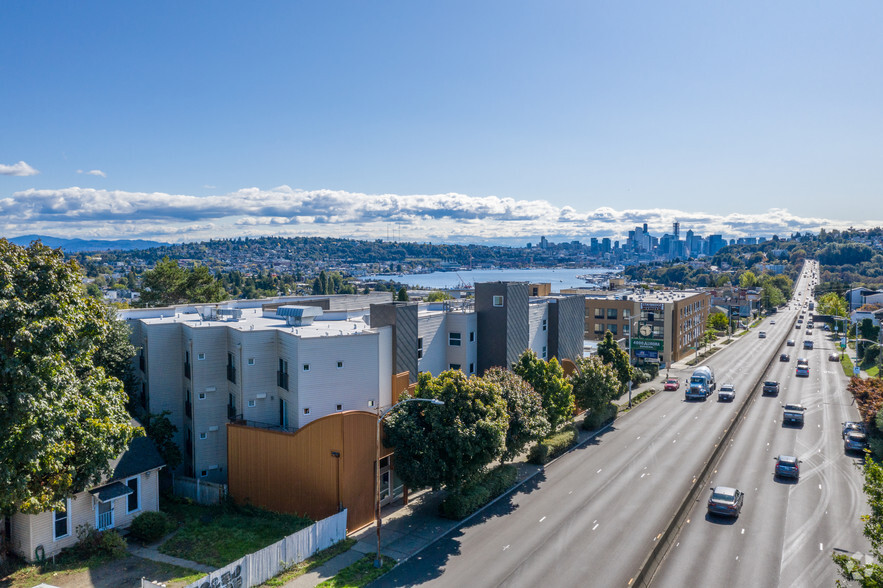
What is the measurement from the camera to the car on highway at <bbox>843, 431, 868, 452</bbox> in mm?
40562

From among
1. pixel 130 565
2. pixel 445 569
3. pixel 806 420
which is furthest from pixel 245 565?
pixel 806 420

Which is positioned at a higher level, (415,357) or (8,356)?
(8,356)

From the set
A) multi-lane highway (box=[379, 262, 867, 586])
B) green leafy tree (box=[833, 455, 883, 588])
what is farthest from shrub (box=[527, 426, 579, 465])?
green leafy tree (box=[833, 455, 883, 588])

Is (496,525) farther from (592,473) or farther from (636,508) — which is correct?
(592,473)

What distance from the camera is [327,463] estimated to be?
28.7 metres

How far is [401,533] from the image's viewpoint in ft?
93.2

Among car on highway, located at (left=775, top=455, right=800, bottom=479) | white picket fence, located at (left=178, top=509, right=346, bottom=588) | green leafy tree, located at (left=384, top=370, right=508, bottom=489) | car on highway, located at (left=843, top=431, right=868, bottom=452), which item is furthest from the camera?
car on highway, located at (left=843, top=431, right=868, bottom=452)

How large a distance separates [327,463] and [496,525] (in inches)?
367

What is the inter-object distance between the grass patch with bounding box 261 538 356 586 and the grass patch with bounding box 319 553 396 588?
1.39 meters

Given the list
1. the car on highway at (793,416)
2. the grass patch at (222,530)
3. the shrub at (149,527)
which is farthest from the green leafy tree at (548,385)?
the shrub at (149,527)

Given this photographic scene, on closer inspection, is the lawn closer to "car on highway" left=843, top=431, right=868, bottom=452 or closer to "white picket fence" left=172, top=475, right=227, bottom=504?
"white picket fence" left=172, top=475, right=227, bottom=504

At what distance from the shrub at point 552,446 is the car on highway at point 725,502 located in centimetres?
1155

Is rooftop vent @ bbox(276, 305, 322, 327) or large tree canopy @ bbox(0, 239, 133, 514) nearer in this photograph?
large tree canopy @ bbox(0, 239, 133, 514)

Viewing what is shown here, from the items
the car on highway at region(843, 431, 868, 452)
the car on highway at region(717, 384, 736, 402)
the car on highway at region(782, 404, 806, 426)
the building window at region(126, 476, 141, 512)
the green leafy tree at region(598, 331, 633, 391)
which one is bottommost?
the car on highway at region(717, 384, 736, 402)
